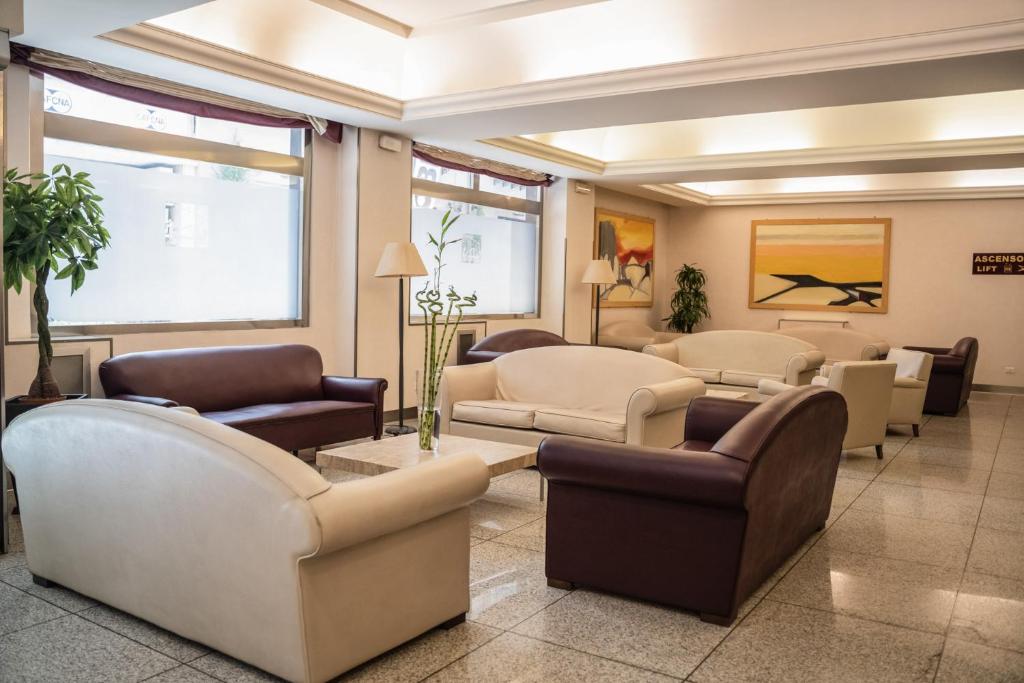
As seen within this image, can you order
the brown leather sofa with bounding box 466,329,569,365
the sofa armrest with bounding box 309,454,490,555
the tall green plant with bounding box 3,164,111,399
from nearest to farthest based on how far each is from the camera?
the sofa armrest with bounding box 309,454,490,555 < the tall green plant with bounding box 3,164,111,399 < the brown leather sofa with bounding box 466,329,569,365

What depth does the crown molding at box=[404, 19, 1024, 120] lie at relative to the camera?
462cm

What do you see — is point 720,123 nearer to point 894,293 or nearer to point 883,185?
point 883,185

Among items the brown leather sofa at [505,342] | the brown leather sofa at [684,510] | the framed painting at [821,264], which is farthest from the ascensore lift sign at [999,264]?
the brown leather sofa at [684,510]

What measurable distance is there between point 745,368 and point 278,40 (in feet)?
18.6

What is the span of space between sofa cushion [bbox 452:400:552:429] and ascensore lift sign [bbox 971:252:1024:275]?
7.74m

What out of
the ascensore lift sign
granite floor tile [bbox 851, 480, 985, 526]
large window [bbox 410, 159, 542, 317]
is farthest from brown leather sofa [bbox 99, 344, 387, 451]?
the ascensore lift sign

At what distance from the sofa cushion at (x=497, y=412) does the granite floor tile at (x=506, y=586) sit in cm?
150

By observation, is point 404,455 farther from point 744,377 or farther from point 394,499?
point 744,377

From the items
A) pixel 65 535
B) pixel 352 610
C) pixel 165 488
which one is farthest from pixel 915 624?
pixel 65 535

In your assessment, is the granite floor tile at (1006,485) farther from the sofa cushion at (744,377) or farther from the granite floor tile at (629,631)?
the granite floor tile at (629,631)

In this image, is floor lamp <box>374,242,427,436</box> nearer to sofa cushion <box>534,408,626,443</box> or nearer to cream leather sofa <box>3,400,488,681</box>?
sofa cushion <box>534,408,626,443</box>

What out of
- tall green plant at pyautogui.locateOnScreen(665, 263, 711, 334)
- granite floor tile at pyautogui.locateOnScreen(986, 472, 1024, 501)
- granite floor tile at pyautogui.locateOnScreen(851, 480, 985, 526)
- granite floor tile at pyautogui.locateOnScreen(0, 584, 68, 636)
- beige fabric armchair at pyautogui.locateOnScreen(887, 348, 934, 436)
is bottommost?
granite floor tile at pyautogui.locateOnScreen(0, 584, 68, 636)

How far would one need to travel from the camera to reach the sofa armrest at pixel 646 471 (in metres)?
3.00

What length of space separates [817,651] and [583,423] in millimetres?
2459
